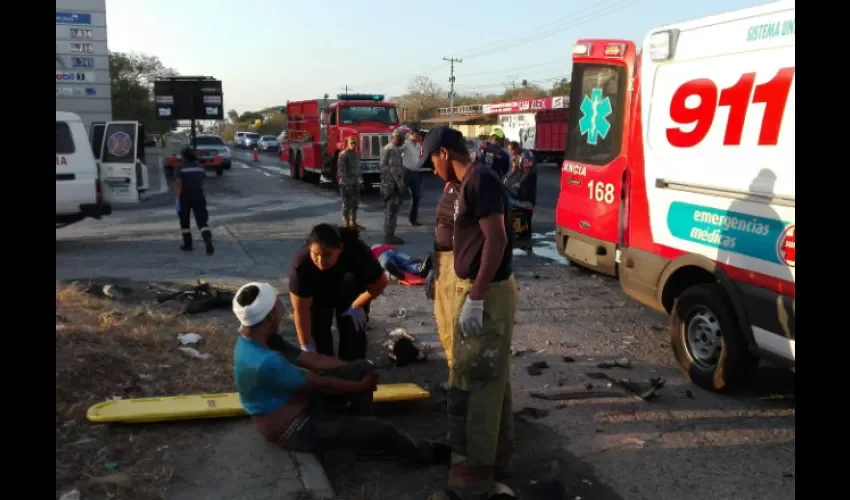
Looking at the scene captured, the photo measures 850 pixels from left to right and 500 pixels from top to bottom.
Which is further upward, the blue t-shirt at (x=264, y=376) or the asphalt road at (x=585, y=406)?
the blue t-shirt at (x=264, y=376)

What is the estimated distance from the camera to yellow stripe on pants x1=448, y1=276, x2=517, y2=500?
3.62 meters

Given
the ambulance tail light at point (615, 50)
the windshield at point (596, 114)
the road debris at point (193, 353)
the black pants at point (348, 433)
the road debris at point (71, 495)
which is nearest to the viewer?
the road debris at point (71, 495)

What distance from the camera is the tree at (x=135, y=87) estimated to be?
135 feet

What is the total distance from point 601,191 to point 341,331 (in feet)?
10.8

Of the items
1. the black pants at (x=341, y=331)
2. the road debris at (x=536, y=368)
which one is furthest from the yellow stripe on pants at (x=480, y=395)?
the road debris at (x=536, y=368)

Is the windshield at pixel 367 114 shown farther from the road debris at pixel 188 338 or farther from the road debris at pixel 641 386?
the road debris at pixel 641 386

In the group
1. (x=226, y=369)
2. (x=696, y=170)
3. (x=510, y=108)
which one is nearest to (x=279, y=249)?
(x=226, y=369)

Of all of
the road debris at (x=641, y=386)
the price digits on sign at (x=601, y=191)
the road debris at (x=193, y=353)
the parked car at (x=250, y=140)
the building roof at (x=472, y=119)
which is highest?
the building roof at (x=472, y=119)

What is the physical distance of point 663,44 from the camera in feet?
18.5

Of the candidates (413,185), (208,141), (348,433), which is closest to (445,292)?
(348,433)

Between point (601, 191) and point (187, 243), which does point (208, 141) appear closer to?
point (187, 243)

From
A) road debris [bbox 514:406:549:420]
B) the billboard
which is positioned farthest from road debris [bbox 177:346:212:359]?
the billboard

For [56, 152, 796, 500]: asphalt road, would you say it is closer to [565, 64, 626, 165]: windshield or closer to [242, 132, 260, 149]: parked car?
[565, 64, 626, 165]: windshield

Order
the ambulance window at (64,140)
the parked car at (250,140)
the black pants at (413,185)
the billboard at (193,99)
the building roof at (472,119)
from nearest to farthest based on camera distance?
the ambulance window at (64,140) < the black pants at (413,185) < the billboard at (193,99) < the building roof at (472,119) < the parked car at (250,140)
